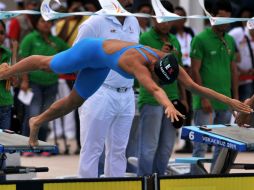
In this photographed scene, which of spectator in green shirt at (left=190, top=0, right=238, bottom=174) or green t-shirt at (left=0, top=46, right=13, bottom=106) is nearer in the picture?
green t-shirt at (left=0, top=46, right=13, bottom=106)

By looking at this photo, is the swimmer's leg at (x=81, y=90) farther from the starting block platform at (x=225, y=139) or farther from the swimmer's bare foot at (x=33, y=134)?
the starting block platform at (x=225, y=139)

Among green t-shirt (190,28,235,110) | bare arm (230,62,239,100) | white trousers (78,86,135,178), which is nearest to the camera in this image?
white trousers (78,86,135,178)

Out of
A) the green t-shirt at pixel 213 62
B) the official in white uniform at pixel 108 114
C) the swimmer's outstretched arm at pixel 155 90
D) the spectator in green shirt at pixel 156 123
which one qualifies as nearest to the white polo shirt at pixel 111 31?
the official in white uniform at pixel 108 114

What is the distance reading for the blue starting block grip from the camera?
873 cm

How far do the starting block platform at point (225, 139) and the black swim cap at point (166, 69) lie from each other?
90 centimetres

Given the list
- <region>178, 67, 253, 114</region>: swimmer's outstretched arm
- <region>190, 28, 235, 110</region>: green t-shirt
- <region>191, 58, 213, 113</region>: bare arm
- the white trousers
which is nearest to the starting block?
the white trousers

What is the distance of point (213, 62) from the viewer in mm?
11625

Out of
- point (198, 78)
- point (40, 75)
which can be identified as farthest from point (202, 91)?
point (40, 75)

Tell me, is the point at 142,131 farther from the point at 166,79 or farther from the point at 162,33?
the point at 166,79

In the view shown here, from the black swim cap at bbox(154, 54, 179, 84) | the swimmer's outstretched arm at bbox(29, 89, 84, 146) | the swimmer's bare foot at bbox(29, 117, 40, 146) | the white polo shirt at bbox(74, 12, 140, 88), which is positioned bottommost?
the swimmer's bare foot at bbox(29, 117, 40, 146)

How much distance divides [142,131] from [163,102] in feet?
10.5

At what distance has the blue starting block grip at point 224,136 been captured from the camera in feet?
28.6

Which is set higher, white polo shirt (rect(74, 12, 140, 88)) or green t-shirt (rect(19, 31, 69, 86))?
white polo shirt (rect(74, 12, 140, 88))

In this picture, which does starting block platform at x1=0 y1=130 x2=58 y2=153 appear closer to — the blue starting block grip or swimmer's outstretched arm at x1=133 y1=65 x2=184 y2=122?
swimmer's outstretched arm at x1=133 y1=65 x2=184 y2=122
